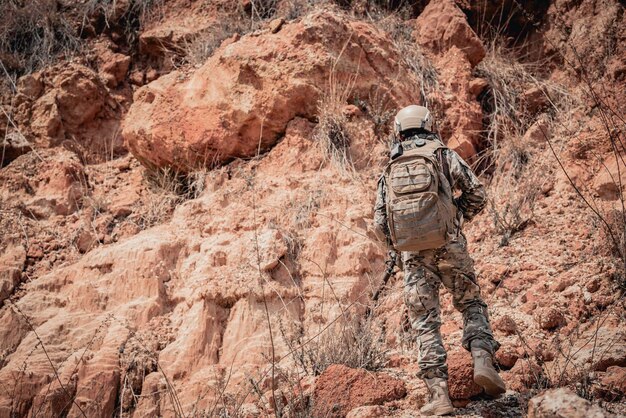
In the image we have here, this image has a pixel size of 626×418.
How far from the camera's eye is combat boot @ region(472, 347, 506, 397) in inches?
117

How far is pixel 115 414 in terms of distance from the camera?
13.4 ft

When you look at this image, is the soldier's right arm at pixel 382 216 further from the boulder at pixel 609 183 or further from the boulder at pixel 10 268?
the boulder at pixel 10 268

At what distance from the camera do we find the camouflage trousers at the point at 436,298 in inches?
126

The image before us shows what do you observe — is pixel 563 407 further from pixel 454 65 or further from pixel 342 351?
pixel 454 65

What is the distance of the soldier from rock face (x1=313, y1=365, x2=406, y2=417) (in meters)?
0.31

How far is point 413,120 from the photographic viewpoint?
11.9 ft

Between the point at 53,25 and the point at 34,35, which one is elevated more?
the point at 53,25

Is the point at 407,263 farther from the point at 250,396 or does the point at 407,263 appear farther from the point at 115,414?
the point at 115,414

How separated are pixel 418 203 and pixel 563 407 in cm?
137

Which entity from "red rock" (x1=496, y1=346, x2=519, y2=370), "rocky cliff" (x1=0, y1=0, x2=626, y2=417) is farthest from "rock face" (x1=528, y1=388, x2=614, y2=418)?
"red rock" (x1=496, y1=346, x2=519, y2=370)

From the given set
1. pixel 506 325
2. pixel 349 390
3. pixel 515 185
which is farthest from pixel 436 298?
pixel 515 185

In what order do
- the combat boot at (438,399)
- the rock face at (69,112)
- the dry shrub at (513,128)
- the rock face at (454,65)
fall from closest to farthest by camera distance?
1. the combat boot at (438,399)
2. the dry shrub at (513,128)
3. the rock face at (454,65)
4. the rock face at (69,112)

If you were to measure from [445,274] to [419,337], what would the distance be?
0.38 m

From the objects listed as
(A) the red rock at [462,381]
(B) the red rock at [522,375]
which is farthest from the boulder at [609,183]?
(A) the red rock at [462,381]
